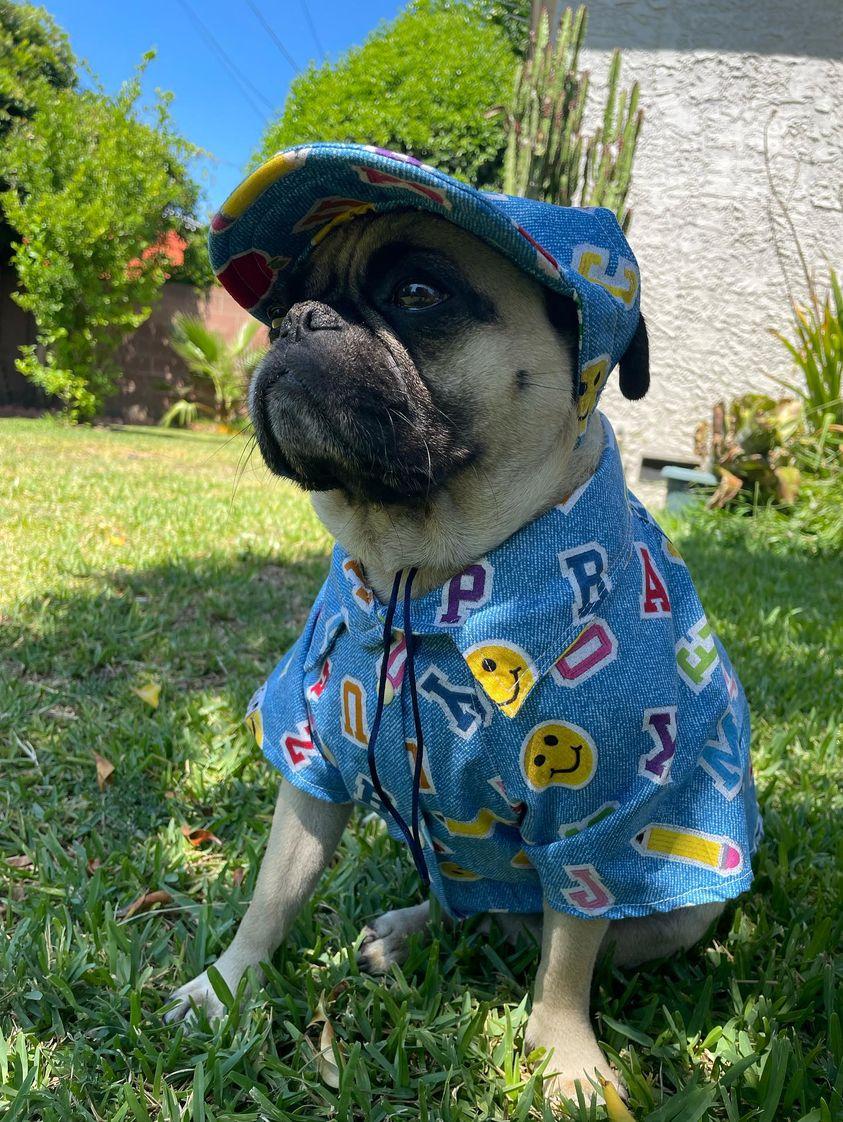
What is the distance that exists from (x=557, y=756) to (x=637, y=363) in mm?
945

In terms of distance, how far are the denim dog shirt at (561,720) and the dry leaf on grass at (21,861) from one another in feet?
2.78

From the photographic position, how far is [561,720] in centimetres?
150

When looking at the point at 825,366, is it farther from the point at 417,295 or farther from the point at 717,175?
the point at 417,295

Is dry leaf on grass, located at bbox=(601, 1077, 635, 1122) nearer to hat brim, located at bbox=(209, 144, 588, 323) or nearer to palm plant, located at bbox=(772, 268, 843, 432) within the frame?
hat brim, located at bbox=(209, 144, 588, 323)

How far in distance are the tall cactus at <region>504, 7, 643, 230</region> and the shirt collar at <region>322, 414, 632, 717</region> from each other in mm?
6883

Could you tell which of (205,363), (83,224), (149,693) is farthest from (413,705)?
(205,363)

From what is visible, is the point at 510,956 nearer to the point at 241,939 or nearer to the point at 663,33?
→ the point at 241,939

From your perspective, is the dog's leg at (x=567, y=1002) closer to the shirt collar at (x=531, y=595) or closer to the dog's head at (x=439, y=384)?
the shirt collar at (x=531, y=595)

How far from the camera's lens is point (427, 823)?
178 cm

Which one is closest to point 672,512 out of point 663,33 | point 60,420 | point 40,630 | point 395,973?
point 663,33

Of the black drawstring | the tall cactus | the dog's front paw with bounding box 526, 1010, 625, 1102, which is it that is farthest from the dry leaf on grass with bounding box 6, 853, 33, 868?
the tall cactus

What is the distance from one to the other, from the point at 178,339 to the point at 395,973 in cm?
1530

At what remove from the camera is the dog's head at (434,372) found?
1.61m

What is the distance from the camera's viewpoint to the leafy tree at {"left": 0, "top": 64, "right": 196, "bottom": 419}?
38.0 feet
